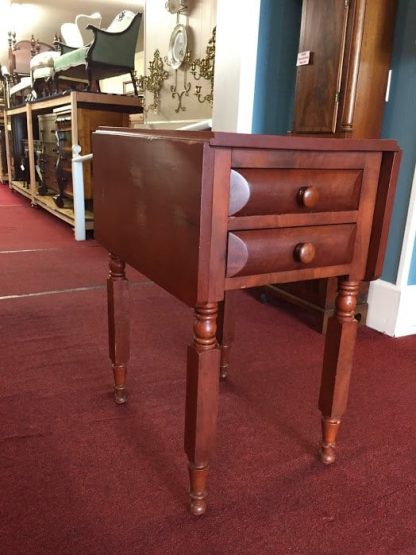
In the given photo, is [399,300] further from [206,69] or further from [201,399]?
[206,69]

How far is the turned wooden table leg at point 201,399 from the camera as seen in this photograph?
91cm

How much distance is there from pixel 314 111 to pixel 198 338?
1382 millimetres

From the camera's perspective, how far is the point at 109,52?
14.1 ft

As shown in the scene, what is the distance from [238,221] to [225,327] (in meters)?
0.80

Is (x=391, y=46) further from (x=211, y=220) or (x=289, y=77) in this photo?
(x=211, y=220)

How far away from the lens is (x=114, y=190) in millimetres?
1188

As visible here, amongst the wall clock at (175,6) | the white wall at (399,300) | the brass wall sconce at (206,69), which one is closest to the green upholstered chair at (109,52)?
the wall clock at (175,6)

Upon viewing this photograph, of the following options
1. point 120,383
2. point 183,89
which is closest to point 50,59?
point 183,89

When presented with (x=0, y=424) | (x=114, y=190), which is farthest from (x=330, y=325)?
(x=0, y=424)

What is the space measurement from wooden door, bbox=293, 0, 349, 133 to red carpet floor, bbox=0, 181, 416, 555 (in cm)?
89

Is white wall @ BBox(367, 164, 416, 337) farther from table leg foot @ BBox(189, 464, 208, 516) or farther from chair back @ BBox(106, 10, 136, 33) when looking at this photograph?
chair back @ BBox(106, 10, 136, 33)

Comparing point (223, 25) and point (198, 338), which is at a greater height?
point (223, 25)

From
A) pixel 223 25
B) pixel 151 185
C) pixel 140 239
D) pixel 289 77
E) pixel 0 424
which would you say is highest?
pixel 223 25

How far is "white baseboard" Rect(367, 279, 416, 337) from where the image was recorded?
202 cm
